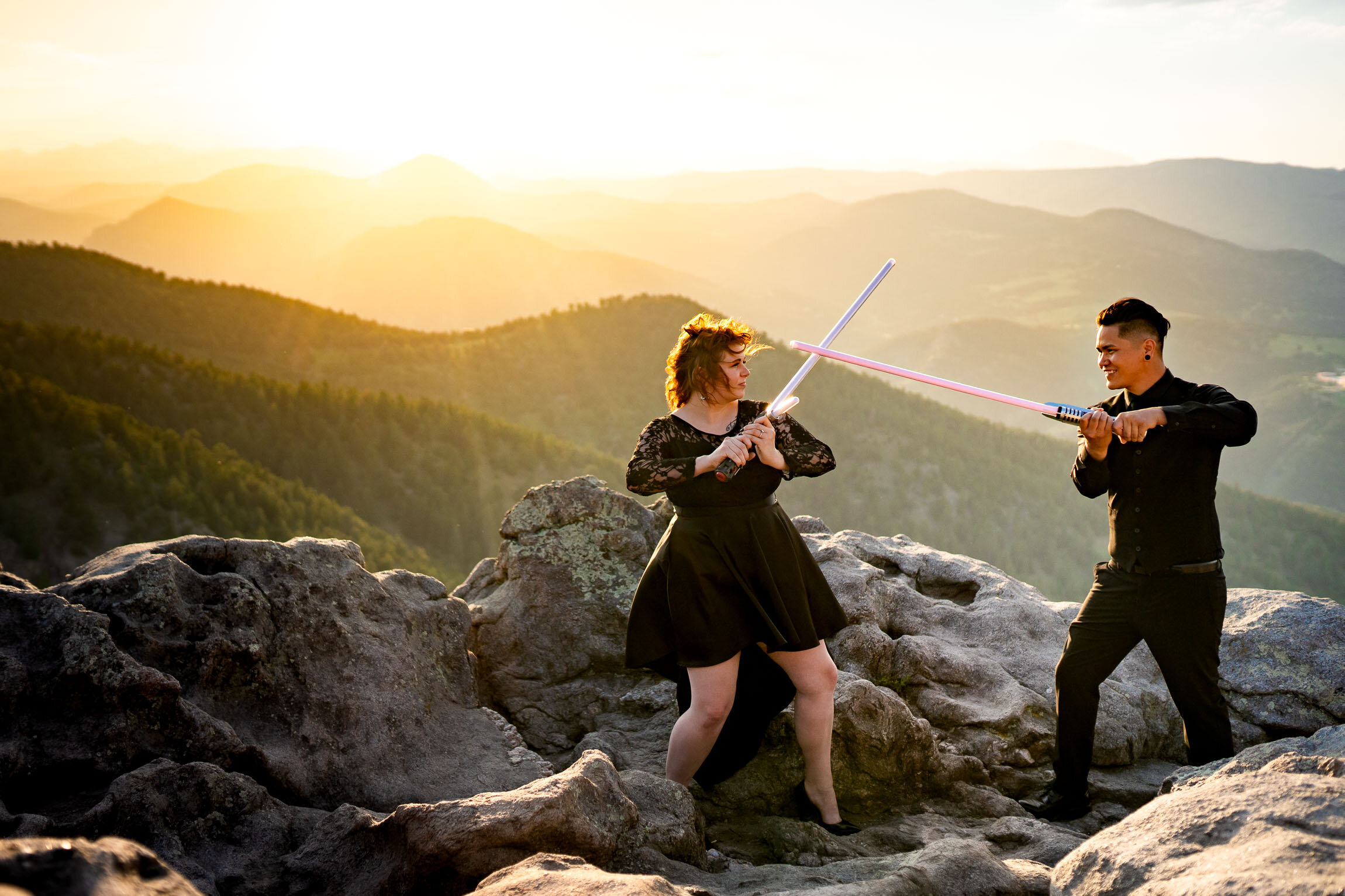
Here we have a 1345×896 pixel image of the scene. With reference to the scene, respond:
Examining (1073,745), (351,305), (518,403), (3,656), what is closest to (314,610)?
(3,656)

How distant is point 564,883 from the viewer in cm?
238

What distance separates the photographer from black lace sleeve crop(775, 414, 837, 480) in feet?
13.1

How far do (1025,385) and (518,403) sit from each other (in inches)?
3054

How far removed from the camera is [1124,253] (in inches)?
6048

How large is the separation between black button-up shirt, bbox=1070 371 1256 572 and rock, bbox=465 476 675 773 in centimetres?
264

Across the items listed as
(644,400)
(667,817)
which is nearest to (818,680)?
(667,817)

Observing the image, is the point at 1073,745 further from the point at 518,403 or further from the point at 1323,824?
the point at 518,403

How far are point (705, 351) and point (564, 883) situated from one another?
2.29 metres

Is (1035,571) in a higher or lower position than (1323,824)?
lower

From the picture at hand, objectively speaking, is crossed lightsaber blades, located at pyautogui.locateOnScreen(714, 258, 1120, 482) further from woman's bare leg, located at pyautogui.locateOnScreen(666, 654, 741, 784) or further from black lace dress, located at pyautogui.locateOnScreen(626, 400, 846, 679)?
woman's bare leg, located at pyautogui.locateOnScreen(666, 654, 741, 784)

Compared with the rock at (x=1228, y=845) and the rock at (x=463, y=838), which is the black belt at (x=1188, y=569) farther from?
the rock at (x=463, y=838)

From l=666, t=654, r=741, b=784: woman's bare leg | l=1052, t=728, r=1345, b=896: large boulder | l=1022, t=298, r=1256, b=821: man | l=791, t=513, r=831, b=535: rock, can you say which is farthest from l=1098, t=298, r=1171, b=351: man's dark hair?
l=791, t=513, r=831, b=535: rock

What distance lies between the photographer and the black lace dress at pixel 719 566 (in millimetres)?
3820

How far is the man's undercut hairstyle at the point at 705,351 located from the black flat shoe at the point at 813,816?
1.93 metres
